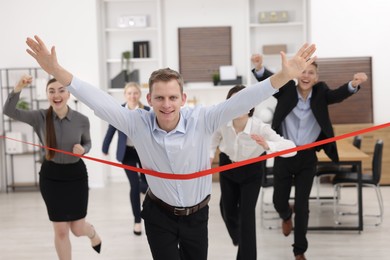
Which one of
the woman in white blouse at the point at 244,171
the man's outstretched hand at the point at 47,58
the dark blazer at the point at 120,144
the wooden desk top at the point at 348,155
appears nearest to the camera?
the man's outstretched hand at the point at 47,58

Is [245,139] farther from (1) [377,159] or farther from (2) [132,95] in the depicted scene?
(1) [377,159]

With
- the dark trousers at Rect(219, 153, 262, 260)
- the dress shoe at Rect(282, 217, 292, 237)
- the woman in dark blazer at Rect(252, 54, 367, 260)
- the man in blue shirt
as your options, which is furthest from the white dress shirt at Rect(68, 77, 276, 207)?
the dress shoe at Rect(282, 217, 292, 237)

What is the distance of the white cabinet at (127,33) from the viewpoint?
9.52 m

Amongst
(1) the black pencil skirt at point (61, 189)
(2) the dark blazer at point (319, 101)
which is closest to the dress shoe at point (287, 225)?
(2) the dark blazer at point (319, 101)

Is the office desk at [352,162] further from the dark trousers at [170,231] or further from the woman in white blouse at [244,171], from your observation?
the dark trousers at [170,231]

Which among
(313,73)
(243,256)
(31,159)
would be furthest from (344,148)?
(31,159)

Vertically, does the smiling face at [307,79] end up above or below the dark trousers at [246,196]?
above

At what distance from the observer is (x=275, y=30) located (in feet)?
31.3

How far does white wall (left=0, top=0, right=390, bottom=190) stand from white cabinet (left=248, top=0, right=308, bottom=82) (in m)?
0.16

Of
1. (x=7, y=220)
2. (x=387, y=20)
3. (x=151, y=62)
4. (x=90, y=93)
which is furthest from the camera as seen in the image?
(x=151, y=62)

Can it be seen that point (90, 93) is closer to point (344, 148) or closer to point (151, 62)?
point (344, 148)

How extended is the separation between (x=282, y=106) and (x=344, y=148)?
184cm

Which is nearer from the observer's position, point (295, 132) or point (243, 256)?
point (243, 256)

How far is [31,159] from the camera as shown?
941 cm
